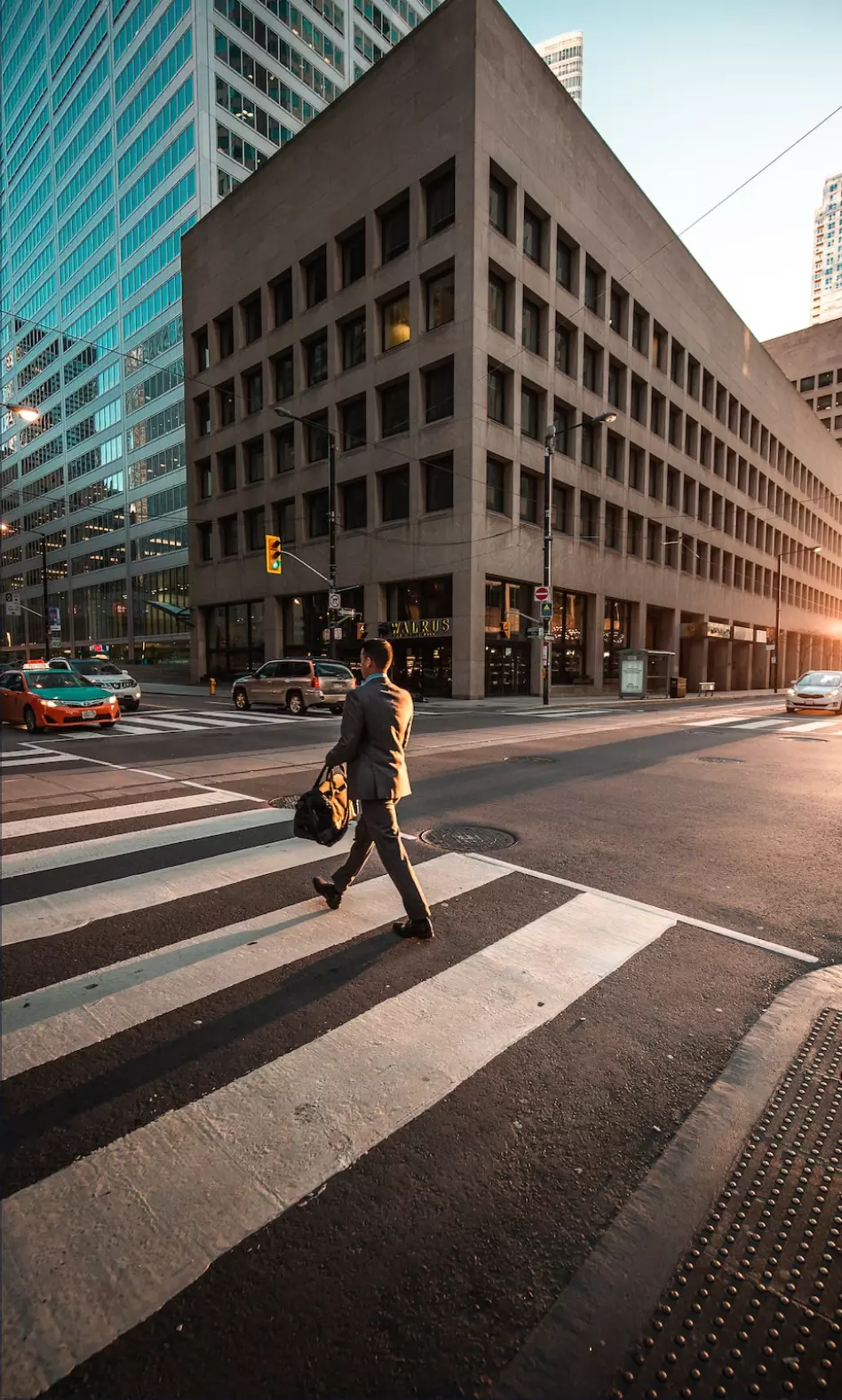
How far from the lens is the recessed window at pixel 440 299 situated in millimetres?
26844

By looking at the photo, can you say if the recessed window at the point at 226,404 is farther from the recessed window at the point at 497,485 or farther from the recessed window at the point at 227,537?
the recessed window at the point at 497,485

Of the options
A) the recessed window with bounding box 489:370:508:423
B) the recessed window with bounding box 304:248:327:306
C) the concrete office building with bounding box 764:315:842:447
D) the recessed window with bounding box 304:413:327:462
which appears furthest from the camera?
the concrete office building with bounding box 764:315:842:447

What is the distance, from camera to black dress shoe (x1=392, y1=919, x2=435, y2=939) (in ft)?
12.4

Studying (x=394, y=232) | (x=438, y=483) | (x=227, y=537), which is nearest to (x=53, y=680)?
(x=438, y=483)

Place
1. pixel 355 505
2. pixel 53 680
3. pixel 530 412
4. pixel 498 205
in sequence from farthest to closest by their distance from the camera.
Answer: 1. pixel 355 505
2. pixel 530 412
3. pixel 498 205
4. pixel 53 680

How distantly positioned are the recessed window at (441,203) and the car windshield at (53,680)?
979 inches

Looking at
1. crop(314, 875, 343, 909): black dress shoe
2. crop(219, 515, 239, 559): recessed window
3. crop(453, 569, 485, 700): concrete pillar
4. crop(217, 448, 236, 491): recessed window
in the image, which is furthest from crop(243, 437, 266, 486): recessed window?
crop(314, 875, 343, 909): black dress shoe

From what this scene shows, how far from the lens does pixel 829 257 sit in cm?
12712

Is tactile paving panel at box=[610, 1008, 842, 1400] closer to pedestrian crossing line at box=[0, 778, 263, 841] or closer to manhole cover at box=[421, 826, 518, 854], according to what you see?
manhole cover at box=[421, 826, 518, 854]

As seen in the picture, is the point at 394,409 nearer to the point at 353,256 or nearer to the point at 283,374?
the point at 353,256

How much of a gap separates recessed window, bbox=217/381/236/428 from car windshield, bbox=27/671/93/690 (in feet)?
94.0

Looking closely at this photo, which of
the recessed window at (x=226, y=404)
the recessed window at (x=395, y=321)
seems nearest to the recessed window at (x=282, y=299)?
the recessed window at (x=226, y=404)

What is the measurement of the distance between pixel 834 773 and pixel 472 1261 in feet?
33.0

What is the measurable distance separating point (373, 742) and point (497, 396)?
2799 centimetres
